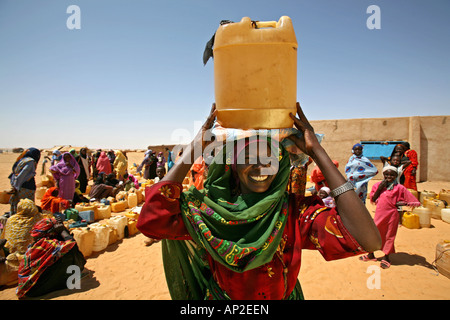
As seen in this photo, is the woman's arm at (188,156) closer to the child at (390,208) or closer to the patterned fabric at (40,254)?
the patterned fabric at (40,254)

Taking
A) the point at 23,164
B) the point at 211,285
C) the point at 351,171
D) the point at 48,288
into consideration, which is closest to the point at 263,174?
the point at 211,285

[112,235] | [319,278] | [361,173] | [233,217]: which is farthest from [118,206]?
[233,217]

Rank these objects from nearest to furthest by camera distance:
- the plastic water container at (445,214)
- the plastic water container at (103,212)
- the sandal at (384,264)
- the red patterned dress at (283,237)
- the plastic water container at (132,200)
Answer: the red patterned dress at (283,237)
the sandal at (384,264)
the plastic water container at (445,214)
the plastic water container at (103,212)
the plastic water container at (132,200)

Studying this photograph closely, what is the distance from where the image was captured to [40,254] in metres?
4.38

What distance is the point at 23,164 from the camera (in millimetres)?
7121

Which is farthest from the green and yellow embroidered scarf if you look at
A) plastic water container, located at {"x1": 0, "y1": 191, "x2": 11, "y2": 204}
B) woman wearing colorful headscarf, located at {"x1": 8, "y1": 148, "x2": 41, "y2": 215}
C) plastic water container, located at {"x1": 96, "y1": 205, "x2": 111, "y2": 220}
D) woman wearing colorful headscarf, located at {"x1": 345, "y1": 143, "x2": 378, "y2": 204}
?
plastic water container, located at {"x1": 0, "y1": 191, "x2": 11, "y2": 204}

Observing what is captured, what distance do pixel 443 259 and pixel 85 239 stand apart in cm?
768

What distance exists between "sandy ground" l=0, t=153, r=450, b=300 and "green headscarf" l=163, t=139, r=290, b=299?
3367mm

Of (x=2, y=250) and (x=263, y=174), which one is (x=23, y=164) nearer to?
(x=2, y=250)

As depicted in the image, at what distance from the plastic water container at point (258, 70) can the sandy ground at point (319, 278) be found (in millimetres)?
3979

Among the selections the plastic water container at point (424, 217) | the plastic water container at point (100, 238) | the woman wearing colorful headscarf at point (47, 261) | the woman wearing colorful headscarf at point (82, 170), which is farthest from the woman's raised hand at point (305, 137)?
the woman wearing colorful headscarf at point (82, 170)

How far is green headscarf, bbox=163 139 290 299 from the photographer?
4.99ft

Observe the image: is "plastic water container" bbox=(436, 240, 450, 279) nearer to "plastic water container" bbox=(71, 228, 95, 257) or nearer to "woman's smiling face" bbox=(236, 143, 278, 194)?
"woman's smiling face" bbox=(236, 143, 278, 194)

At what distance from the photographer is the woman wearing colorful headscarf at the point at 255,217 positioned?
1.50 m
